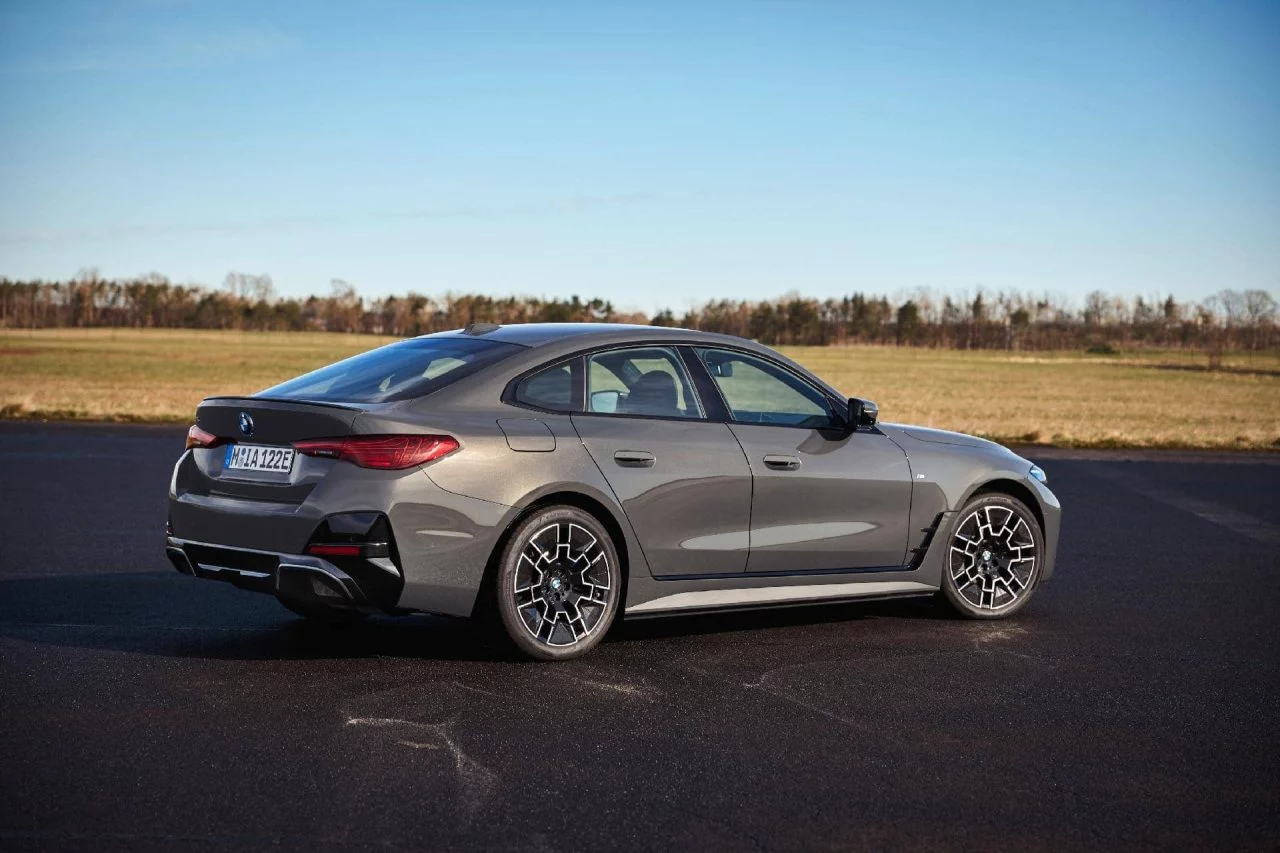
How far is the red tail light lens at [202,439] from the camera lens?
261 inches

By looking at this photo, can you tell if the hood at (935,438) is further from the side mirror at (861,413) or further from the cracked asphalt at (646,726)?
the cracked asphalt at (646,726)

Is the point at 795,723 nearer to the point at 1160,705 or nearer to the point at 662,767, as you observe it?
the point at 662,767

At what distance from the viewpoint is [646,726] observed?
554 centimetres

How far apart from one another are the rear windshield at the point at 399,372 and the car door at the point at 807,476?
124 centimetres

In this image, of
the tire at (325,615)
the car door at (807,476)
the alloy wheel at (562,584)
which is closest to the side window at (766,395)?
the car door at (807,476)

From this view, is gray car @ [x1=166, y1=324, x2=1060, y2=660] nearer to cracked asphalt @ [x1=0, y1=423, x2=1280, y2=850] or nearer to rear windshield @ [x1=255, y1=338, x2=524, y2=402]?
rear windshield @ [x1=255, y1=338, x2=524, y2=402]

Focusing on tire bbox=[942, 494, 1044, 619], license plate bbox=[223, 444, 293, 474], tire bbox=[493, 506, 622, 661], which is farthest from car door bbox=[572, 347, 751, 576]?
tire bbox=[942, 494, 1044, 619]

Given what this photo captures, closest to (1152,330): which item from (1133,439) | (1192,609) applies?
(1133,439)

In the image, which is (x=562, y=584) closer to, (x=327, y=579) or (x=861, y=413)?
(x=327, y=579)

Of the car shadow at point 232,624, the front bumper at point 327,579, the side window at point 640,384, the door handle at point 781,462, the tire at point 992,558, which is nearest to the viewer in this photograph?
the front bumper at point 327,579

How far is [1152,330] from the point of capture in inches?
5856

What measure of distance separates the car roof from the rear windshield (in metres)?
0.13

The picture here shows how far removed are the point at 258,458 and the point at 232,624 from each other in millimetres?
1456

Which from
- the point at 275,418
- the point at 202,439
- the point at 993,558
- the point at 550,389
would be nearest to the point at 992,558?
the point at 993,558
